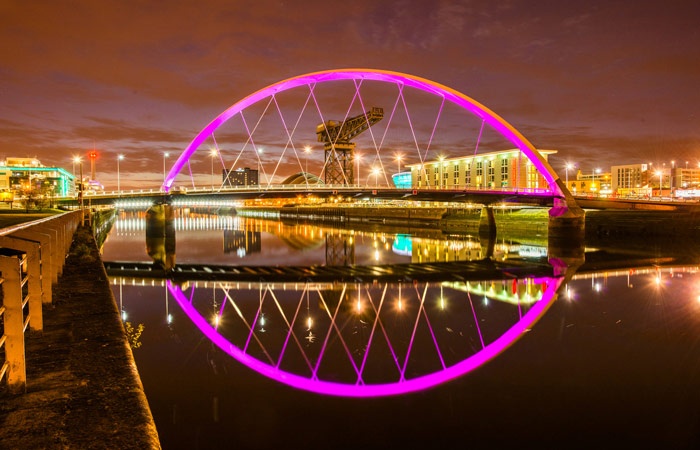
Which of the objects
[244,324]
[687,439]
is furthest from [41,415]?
[244,324]

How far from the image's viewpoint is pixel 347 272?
1117 inches

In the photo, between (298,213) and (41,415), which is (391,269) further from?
(298,213)

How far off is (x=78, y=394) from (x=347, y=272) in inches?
910

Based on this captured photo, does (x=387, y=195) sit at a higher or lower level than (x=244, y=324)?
higher

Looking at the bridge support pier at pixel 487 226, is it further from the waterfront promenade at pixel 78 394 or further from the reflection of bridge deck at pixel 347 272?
the waterfront promenade at pixel 78 394

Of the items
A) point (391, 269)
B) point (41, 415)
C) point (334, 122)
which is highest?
point (334, 122)

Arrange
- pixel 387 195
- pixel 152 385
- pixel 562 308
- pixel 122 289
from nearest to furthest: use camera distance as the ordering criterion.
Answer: pixel 152 385, pixel 562 308, pixel 122 289, pixel 387 195

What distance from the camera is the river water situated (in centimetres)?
743

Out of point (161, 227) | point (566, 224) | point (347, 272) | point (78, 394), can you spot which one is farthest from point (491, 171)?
point (78, 394)

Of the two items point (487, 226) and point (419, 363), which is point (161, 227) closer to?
point (487, 226)

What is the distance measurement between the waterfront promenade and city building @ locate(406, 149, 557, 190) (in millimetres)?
78832

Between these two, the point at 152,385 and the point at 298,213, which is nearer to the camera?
the point at 152,385

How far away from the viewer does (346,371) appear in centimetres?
1012

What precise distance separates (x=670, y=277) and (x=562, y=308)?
1204 centimetres
